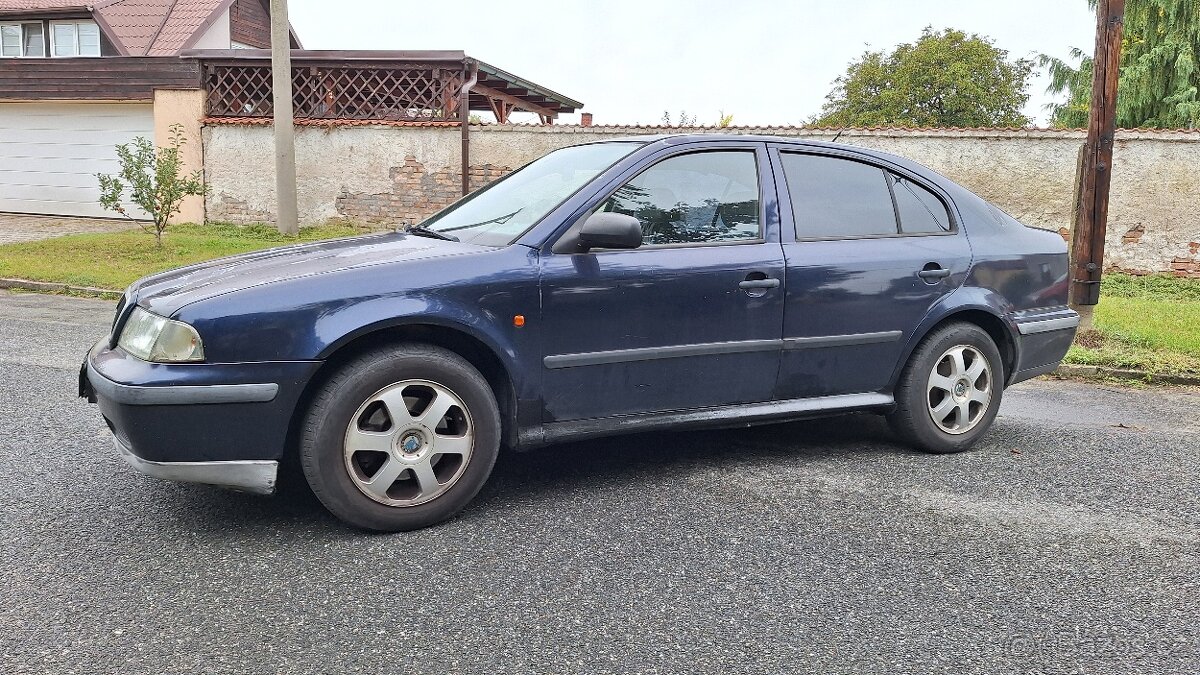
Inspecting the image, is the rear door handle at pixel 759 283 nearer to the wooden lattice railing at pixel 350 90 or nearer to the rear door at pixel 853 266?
the rear door at pixel 853 266

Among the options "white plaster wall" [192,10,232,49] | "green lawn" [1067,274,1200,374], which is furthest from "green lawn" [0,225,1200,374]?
"white plaster wall" [192,10,232,49]

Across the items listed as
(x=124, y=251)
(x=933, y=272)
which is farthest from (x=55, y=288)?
(x=933, y=272)

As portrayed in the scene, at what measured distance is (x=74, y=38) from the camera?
25.9 m

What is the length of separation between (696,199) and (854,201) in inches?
35.0

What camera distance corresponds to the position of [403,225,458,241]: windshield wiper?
4.30m

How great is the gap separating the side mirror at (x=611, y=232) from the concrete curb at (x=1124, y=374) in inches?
177

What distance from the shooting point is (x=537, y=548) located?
11.5ft

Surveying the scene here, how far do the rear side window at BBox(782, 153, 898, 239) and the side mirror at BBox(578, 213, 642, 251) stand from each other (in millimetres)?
963

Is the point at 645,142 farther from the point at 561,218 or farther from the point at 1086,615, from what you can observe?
the point at 1086,615

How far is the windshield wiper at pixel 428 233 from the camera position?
4297 mm

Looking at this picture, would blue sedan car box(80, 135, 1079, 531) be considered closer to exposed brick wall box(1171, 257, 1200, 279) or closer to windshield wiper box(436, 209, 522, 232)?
windshield wiper box(436, 209, 522, 232)

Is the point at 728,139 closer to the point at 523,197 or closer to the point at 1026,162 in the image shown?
the point at 523,197

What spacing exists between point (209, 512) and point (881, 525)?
260 centimetres

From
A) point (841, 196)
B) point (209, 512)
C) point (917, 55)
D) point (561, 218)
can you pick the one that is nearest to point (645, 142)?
point (561, 218)
